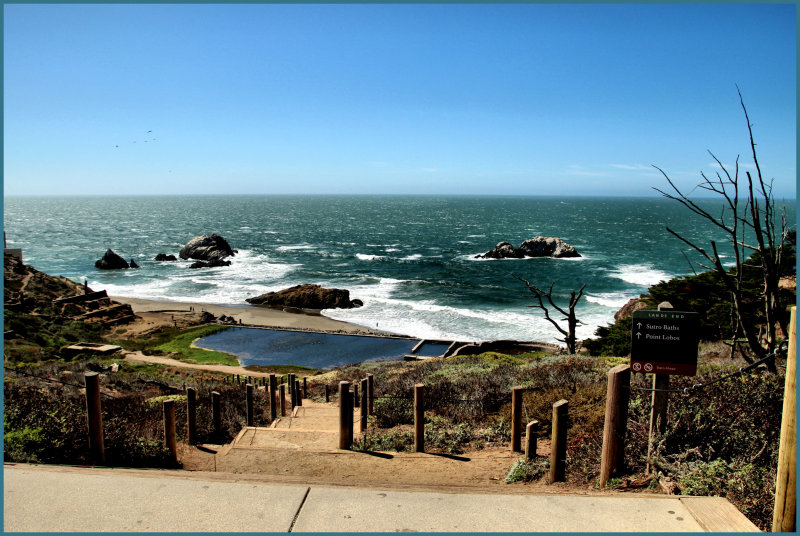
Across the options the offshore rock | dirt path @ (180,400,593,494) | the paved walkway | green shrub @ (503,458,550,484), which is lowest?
the offshore rock

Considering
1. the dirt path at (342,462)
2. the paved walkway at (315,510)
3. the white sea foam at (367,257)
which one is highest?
the paved walkway at (315,510)

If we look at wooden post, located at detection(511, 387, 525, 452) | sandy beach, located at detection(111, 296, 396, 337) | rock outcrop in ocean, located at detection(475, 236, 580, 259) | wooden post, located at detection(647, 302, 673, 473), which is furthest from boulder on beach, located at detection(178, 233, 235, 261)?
wooden post, located at detection(647, 302, 673, 473)

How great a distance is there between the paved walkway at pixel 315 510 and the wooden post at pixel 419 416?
2.80 metres

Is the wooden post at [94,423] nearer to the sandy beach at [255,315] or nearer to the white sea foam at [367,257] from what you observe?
the sandy beach at [255,315]

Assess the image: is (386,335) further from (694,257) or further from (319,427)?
(694,257)

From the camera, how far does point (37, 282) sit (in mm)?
45625

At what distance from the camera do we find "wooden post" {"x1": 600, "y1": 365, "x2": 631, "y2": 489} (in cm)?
534

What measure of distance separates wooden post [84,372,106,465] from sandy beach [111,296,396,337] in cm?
3228

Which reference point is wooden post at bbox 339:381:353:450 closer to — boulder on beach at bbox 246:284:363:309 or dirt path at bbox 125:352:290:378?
dirt path at bbox 125:352:290:378

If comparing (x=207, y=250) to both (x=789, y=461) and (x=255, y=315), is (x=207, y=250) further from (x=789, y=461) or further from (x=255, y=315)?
(x=789, y=461)

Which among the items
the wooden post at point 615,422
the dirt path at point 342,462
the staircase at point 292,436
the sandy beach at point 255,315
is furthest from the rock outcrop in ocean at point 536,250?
the wooden post at point 615,422

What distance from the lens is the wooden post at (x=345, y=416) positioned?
7605 millimetres

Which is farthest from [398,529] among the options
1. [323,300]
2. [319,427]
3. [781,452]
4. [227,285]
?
[227,285]

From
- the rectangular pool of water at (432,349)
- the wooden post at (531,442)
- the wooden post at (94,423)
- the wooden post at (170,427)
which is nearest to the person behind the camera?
the wooden post at (94,423)
